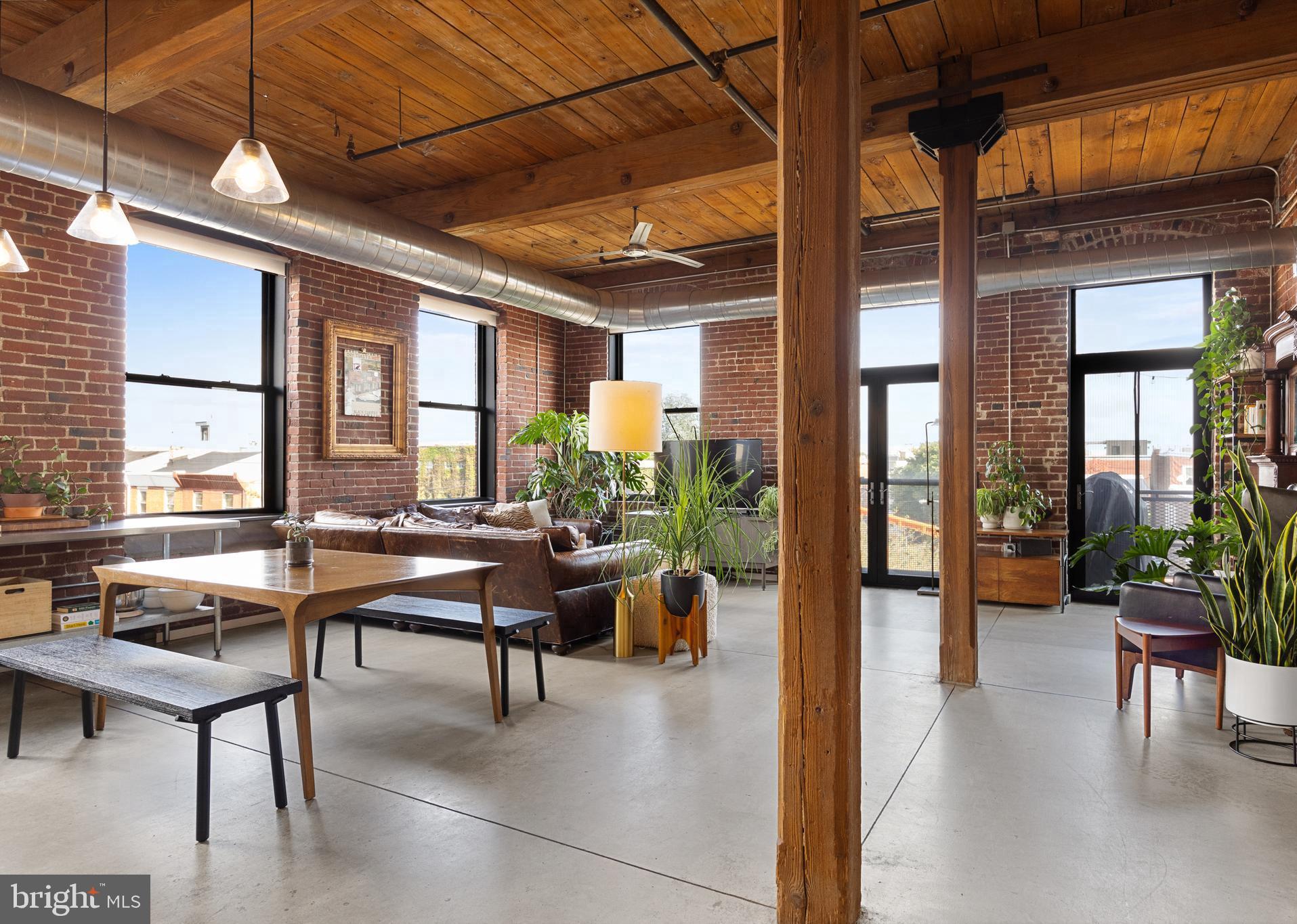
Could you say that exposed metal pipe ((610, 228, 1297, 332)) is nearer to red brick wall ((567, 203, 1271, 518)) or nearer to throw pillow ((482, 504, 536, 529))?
red brick wall ((567, 203, 1271, 518))

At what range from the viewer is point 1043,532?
6.37 m

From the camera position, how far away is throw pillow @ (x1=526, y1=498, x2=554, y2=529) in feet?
23.9

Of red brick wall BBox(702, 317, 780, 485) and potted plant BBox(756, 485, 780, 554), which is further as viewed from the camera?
red brick wall BBox(702, 317, 780, 485)

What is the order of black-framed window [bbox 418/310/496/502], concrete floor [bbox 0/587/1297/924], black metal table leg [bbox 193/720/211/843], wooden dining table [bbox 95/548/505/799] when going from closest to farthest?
concrete floor [bbox 0/587/1297/924] < black metal table leg [bbox 193/720/211/843] < wooden dining table [bbox 95/548/505/799] < black-framed window [bbox 418/310/496/502]

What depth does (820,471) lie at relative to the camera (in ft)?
6.51

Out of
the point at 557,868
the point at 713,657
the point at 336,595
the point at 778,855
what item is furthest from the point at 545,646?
the point at 778,855

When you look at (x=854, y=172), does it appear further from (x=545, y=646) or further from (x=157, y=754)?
(x=545, y=646)

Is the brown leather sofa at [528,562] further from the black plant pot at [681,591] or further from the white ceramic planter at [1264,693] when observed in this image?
the white ceramic planter at [1264,693]

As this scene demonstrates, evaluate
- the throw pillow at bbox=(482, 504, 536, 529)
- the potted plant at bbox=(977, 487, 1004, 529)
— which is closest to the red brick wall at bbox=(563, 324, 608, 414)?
the throw pillow at bbox=(482, 504, 536, 529)

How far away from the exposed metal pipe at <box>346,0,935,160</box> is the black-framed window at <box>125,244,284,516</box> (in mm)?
1708

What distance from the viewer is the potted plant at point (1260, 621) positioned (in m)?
2.93

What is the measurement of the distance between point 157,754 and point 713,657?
9.63 ft

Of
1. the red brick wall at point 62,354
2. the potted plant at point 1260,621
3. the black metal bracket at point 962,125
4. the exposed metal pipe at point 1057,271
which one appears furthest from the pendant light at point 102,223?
the potted plant at point 1260,621

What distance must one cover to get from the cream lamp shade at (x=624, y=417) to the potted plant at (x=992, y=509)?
3.53m
